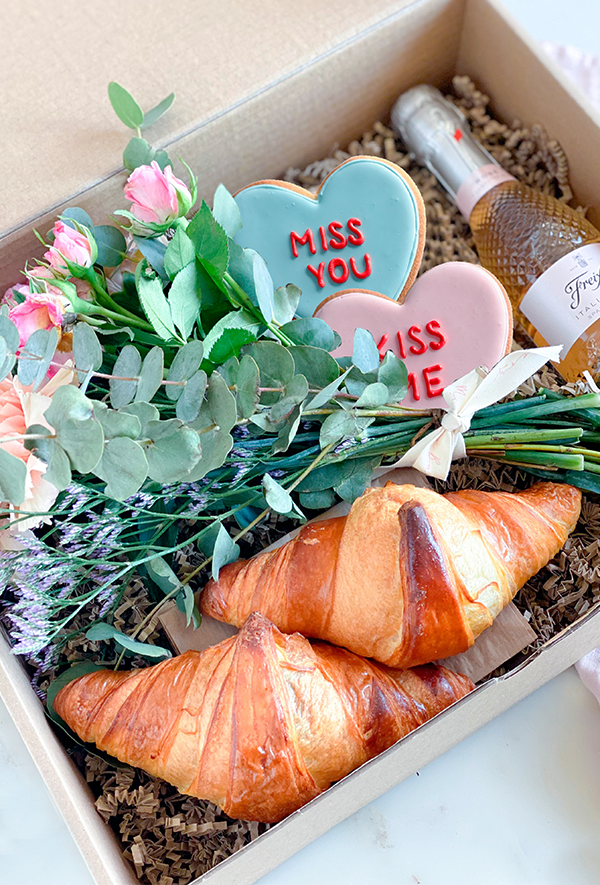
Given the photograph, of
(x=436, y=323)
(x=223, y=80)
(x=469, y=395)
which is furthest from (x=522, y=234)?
(x=223, y=80)

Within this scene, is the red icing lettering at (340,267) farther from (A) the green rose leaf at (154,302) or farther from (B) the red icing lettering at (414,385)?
(A) the green rose leaf at (154,302)

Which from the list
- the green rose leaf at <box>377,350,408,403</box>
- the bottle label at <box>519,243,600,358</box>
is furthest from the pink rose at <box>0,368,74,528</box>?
the bottle label at <box>519,243,600,358</box>

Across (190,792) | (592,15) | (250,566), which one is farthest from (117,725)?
(592,15)

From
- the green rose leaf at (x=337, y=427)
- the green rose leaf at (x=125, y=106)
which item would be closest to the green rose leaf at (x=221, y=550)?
the green rose leaf at (x=337, y=427)

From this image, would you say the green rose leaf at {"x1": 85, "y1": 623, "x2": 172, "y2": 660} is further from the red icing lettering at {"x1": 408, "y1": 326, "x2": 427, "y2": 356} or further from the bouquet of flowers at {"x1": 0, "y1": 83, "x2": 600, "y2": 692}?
the red icing lettering at {"x1": 408, "y1": 326, "x2": 427, "y2": 356}

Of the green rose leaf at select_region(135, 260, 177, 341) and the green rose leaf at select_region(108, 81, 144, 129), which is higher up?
the green rose leaf at select_region(108, 81, 144, 129)
